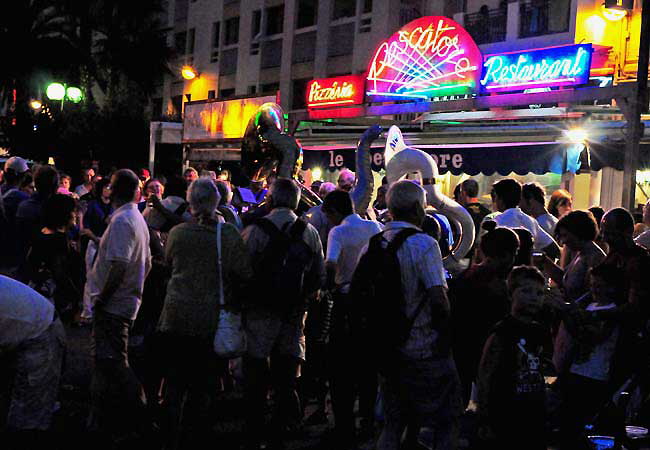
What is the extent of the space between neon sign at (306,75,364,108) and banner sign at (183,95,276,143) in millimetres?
2650

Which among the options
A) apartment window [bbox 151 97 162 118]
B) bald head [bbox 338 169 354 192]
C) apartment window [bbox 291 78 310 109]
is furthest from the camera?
apartment window [bbox 151 97 162 118]

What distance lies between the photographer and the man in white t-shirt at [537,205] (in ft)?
27.5

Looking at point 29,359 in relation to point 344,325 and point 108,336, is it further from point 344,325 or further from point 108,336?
point 344,325

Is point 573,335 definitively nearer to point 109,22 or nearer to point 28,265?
point 28,265

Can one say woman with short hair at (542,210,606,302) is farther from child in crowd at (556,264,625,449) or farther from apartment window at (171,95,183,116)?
apartment window at (171,95,183,116)

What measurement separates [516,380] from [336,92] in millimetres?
10489

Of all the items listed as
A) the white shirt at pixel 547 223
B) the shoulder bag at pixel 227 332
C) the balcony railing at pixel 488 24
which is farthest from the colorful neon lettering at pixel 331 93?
the balcony railing at pixel 488 24

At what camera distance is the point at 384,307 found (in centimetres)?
482

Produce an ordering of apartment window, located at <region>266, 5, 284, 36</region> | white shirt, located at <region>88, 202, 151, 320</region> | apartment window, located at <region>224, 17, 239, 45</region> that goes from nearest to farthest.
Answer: white shirt, located at <region>88, 202, 151, 320</region>, apartment window, located at <region>266, 5, 284, 36</region>, apartment window, located at <region>224, 17, 239, 45</region>

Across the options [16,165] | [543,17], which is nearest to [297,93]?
[543,17]

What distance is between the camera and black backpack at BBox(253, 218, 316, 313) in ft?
18.5

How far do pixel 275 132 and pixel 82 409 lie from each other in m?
2.75

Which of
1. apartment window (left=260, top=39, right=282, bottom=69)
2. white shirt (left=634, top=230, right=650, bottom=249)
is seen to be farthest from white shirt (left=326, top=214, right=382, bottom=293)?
apartment window (left=260, top=39, right=282, bottom=69)

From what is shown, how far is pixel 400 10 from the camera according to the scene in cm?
2831
